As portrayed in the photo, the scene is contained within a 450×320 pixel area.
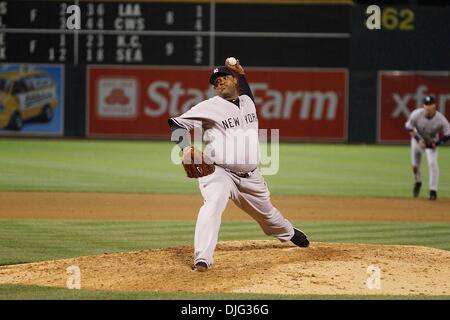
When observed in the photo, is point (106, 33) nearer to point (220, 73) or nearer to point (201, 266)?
point (220, 73)

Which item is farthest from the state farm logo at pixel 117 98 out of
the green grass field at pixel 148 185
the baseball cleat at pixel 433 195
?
the baseball cleat at pixel 433 195

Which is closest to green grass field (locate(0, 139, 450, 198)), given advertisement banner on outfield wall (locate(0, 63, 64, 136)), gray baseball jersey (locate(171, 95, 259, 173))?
advertisement banner on outfield wall (locate(0, 63, 64, 136))

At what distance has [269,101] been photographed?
94.0 feet

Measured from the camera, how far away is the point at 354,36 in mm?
27297

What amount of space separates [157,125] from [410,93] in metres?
7.27

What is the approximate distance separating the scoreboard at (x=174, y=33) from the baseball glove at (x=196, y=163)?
17.7m

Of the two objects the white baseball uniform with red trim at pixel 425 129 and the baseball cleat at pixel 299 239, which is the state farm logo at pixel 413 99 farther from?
the baseball cleat at pixel 299 239

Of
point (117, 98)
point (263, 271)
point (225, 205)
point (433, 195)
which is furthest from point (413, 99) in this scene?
point (263, 271)

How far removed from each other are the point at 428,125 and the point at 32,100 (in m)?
15.2

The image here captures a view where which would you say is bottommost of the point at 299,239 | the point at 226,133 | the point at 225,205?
the point at 299,239

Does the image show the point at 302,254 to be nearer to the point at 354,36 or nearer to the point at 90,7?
the point at 90,7

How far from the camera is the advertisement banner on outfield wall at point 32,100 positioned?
27578mm

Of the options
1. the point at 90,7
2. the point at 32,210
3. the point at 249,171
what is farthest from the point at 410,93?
the point at 249,171

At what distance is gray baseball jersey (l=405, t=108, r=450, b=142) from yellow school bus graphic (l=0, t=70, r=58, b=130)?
14582 millimetres
